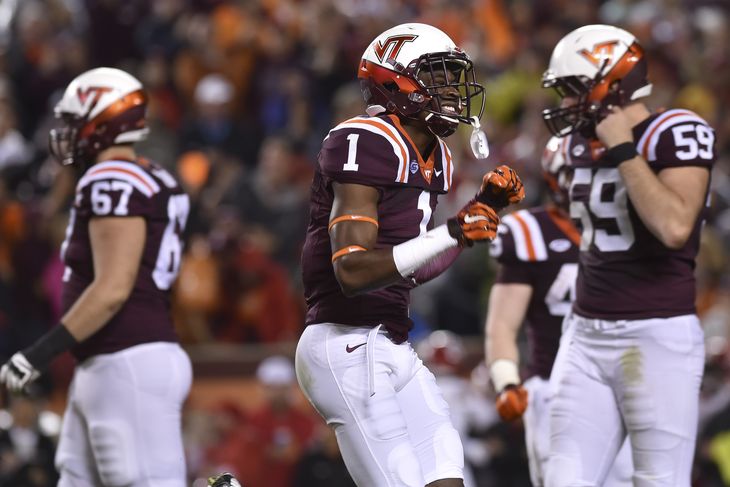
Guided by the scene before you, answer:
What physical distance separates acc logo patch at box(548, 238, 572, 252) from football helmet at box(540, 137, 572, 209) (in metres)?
0.15

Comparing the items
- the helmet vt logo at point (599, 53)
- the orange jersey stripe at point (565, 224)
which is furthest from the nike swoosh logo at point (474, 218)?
the orange jersey stripe at point (565, 224)

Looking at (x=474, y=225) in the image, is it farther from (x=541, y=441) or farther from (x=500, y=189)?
(x=541, y=441)

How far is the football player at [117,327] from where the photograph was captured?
194 inches

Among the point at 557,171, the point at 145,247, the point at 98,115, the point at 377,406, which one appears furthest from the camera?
the point at 557,171

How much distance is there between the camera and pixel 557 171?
539cm

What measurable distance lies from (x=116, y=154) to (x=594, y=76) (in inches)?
71.7

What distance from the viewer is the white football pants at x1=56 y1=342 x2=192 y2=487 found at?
4.93m

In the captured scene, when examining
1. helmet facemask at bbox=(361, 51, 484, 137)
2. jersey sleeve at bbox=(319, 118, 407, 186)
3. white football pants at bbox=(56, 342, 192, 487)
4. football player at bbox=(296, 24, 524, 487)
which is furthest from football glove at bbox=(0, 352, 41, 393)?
helmet facemask at bbox=(361, 51, 484, 137)

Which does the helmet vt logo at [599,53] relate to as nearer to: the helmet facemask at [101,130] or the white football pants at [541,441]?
the white football pants at [541,441]

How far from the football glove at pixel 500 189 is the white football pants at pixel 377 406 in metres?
0.52

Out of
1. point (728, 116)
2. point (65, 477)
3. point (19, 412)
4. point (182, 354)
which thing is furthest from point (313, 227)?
Result: point (728, 116)

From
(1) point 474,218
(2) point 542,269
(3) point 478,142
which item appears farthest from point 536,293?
(1) point 474,218

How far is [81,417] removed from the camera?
5074mm

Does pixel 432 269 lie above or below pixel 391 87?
below
